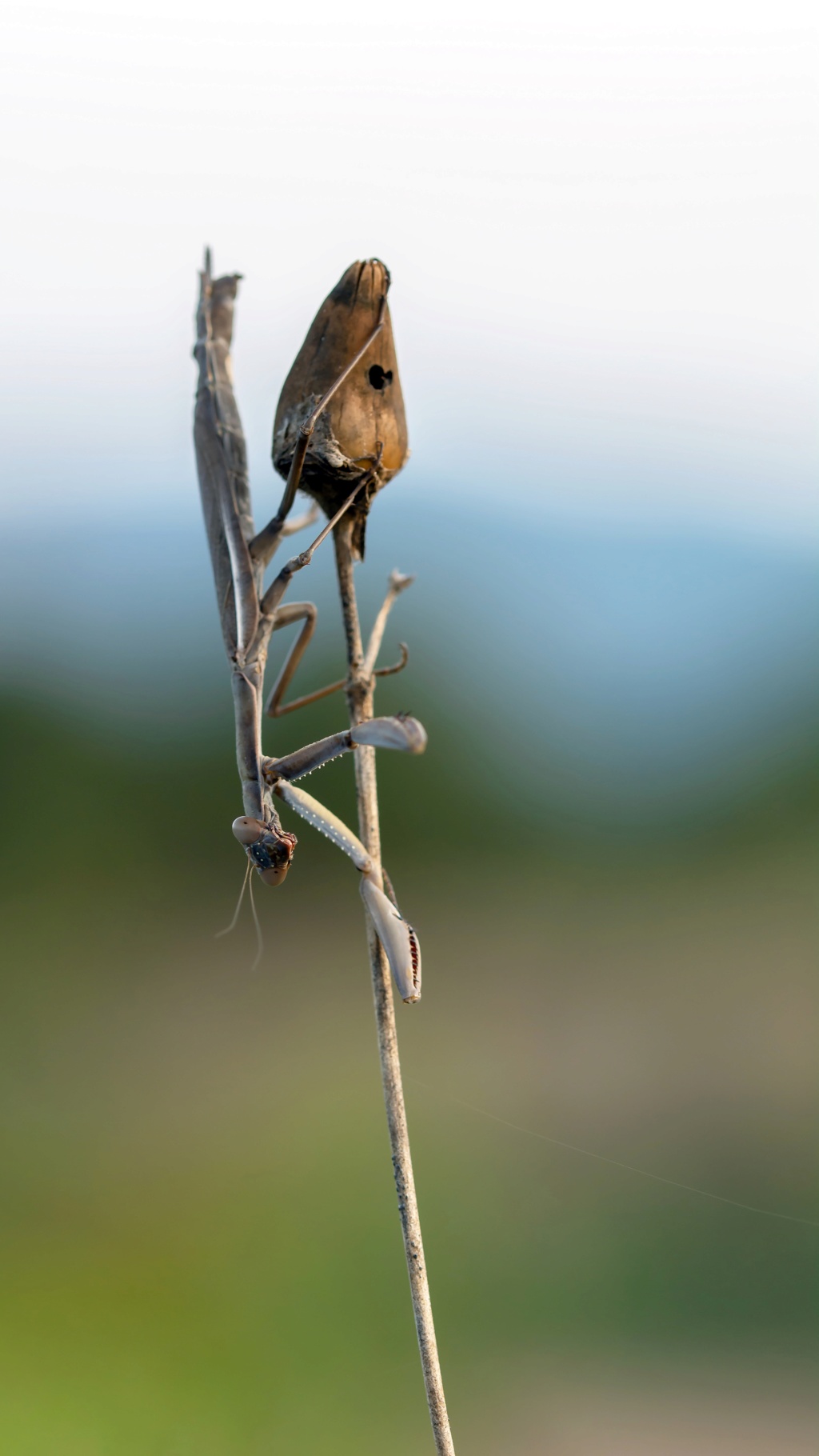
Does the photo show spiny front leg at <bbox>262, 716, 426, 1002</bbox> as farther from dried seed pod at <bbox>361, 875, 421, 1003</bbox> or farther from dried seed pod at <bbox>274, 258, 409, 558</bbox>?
dried seed pod at <bbox>274, 258, 409, 558</bbox>

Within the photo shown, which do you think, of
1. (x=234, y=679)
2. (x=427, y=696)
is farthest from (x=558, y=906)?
(x=234, y=679)

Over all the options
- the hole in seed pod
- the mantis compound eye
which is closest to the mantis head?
the mantis compound eye

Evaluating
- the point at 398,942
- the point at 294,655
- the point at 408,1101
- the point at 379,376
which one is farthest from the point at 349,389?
the point at 408,1101

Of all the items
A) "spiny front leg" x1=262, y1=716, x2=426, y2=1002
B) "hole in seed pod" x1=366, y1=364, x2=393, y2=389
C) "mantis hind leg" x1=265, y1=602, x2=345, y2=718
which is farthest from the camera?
"mantis hind leg" x1=265, y1=602, x2=345, y2=718

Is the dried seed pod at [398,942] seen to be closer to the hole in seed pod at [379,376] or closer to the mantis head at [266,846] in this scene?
the mantis head at [266,846]

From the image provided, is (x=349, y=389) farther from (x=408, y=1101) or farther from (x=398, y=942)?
(x=408, y=1101)

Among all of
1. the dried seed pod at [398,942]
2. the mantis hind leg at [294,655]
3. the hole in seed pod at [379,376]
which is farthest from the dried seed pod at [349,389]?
the dried seed pod at [398,942]

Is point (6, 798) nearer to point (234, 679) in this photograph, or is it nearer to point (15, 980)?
point (15, 980)
